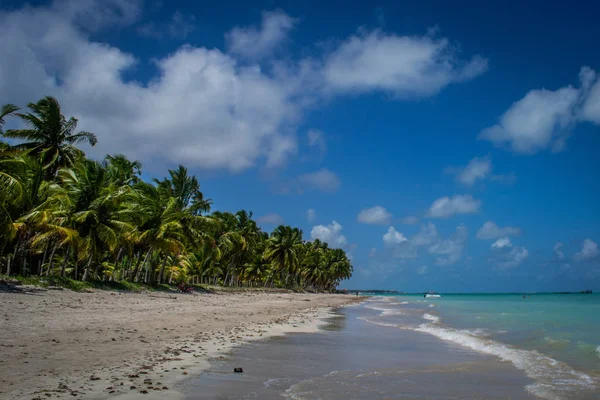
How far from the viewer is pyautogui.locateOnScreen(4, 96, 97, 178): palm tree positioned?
28.2 m

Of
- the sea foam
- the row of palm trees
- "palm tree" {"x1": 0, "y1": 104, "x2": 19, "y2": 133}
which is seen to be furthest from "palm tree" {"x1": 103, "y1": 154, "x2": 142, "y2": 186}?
the sea foam

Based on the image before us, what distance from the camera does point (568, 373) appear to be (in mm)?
9773

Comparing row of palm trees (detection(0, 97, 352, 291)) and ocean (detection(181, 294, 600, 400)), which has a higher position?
row of palm trees (detection(0, 97, 352, 291))

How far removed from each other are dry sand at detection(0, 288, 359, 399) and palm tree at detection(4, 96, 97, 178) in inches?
633

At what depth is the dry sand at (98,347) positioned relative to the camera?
591 centimetres

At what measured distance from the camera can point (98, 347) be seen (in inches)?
348

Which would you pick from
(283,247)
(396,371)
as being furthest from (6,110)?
(283,247)

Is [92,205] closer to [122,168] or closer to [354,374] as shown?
[122,168]

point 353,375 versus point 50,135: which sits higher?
point 50,135

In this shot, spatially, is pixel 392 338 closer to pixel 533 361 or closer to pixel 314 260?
pixel 533 361

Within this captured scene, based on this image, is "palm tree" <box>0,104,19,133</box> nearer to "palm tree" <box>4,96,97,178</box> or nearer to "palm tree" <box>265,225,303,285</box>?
"palm tree" <box>4,96,97,178</box>

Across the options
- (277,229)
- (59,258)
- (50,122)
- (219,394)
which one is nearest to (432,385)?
(219,394)

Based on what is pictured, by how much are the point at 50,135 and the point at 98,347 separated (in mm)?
25674

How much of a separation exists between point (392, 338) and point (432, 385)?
8480 millimetres
